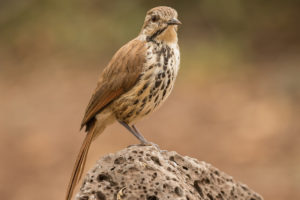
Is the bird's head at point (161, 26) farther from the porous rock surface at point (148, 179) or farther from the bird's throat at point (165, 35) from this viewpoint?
the porous rock surface at point (148, 179)

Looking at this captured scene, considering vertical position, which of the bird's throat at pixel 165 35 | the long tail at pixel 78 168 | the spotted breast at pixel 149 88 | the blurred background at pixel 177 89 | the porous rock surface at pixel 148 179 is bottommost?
the porous rock surface at pixel 148 179

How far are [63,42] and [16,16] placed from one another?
1179 millimetres

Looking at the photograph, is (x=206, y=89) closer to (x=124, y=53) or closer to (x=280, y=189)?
(x=280, y=189)

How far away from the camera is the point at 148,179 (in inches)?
182

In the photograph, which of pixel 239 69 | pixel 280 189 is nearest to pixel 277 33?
pixel 239 69

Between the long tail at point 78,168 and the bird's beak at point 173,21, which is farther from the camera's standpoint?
the bird's beak at point 173,21

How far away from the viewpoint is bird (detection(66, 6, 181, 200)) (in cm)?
576

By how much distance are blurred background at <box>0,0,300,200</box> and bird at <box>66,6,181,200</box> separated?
189 inches

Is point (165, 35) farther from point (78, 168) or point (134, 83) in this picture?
point (78, 168)

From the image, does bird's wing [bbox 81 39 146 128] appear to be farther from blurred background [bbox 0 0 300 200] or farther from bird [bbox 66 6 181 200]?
blurred background [bbox 0 0 300 200]

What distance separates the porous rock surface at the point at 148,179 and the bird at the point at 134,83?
78cm

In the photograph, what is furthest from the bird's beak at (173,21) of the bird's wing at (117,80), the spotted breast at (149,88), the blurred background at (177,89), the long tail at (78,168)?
the blurred background at (177,89)

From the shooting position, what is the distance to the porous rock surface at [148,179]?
4.58 meters

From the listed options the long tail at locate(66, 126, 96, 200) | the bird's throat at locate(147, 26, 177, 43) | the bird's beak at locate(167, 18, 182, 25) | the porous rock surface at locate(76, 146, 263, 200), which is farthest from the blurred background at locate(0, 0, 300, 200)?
the porous rock surface at locate(76, 146, 263, 200)
